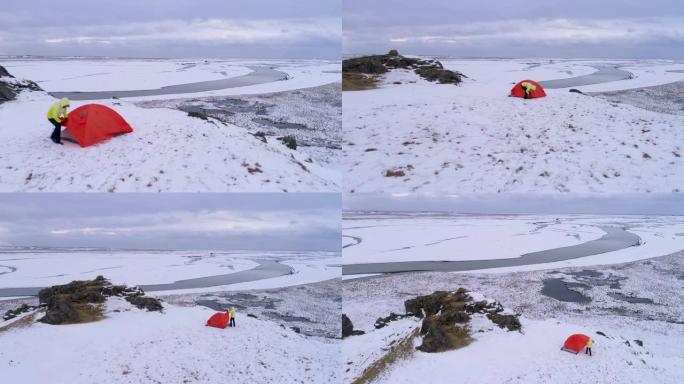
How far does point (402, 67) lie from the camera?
45.9 feet

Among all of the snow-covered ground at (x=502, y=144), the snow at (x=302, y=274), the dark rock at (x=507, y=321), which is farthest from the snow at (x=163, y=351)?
the snow-covered ground at (x=502, y=144)

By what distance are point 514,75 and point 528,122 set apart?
538 cm

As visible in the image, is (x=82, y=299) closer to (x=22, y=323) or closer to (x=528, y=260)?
(x=22, y=323)

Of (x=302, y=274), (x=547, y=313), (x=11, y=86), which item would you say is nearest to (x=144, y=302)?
(x=302, y=274)

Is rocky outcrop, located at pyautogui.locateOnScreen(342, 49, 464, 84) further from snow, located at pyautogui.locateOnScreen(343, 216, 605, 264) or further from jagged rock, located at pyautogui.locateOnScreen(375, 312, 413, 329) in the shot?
jagged rock, located at pyautogui.locateOnScreen(375, 312, 413, 329)

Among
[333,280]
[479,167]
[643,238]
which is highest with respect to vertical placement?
[479,167]

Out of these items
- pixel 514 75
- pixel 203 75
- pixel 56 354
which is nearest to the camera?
pixel 56 354

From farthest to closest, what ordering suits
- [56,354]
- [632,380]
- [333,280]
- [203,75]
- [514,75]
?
[203,75], [514,75], [333,280], [56,354], [632,380]

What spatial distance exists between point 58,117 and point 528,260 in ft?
25.1

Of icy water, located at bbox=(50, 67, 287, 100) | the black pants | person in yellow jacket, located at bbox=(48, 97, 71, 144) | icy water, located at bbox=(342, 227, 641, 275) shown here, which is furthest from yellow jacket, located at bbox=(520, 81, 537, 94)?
the black pants

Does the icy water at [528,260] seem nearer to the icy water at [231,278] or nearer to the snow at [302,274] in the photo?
the snow at [302,274]

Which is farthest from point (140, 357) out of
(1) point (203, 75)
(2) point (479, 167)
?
(1) point (203, 75)

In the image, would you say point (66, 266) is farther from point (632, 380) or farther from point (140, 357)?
point (632, 380)

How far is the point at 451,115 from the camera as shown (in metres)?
10.8
